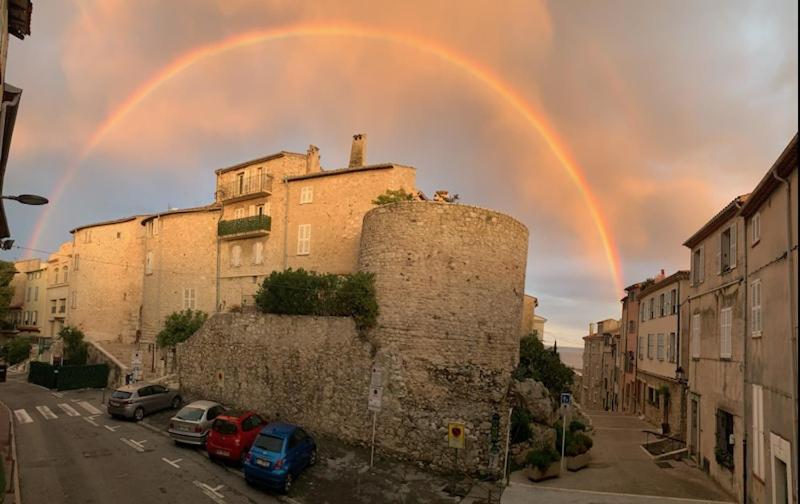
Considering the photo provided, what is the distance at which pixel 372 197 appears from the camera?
27.0 metres

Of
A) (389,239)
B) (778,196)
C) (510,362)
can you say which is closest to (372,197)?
(389,239)

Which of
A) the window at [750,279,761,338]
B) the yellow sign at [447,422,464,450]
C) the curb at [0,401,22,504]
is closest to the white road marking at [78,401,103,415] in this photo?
the curb at [0,401,22,504]

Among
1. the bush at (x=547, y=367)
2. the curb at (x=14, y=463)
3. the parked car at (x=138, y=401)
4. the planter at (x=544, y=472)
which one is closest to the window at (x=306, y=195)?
the parked car at (x=138, y=401)

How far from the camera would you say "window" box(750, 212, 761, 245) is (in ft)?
43.7

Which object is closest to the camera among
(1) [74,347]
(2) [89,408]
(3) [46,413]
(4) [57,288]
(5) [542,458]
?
(5) [542,458]

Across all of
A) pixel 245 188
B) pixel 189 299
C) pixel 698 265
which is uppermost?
pixel 245 188

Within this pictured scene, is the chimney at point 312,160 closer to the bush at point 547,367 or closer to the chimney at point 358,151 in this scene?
the chimney at point 358,151

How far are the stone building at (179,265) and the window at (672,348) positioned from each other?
92.4 ft

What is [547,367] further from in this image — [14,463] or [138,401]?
[14,463]

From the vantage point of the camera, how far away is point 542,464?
1655 centimetres

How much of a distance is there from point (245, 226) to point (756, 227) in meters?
26.7

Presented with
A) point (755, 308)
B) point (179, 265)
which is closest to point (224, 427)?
point (755, 308)

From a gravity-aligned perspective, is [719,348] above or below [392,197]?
below

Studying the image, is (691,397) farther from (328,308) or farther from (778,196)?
(328,308)
